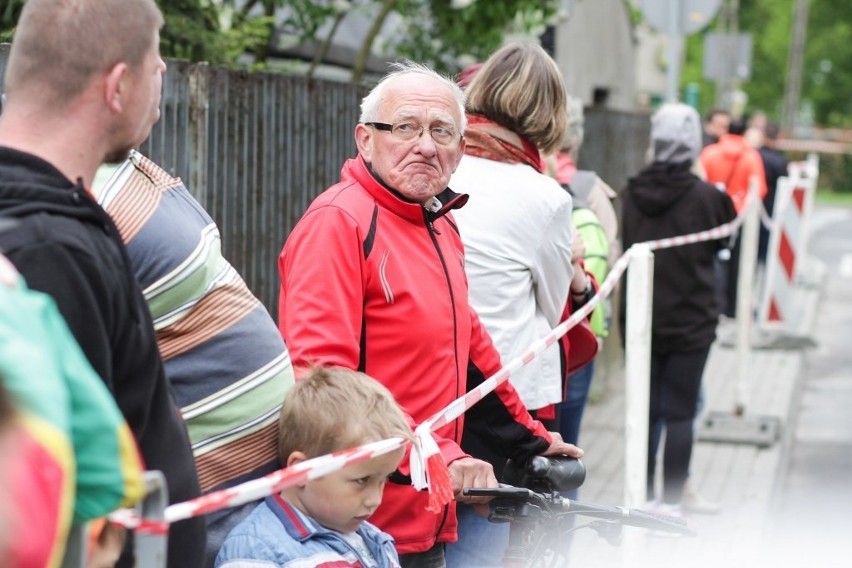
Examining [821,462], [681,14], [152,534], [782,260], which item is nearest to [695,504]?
[821,462]

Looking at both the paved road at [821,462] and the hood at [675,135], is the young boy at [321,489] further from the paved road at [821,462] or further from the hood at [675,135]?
the hood at [675,135]

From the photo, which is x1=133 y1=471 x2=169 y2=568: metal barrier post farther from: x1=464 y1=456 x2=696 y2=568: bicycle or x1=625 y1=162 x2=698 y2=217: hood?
x1=625 y1=162 x2=698 y2=217: hood

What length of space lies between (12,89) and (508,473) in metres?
1.95

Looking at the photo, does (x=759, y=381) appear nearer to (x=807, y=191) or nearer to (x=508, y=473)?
(x=807, y=191)

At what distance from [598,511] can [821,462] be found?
6625 millimetres

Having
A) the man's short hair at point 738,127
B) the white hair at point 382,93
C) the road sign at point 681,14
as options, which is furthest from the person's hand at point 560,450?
the man's short hair at point 738,127

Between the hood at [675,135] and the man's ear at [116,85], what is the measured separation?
5.28 metres

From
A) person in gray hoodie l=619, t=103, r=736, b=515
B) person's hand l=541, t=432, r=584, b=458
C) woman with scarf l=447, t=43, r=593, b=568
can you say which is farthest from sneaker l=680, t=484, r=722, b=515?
person's hand l=541, t=432, r=584, b=458

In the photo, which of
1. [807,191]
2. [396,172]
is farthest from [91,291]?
[807,191]

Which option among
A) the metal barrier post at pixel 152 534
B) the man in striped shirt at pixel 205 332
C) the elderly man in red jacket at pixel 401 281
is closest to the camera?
the metal barrier post at pixel 152 534

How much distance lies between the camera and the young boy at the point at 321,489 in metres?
2.61

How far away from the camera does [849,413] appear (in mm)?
10750

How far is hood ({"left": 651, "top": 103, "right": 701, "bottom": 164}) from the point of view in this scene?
273 inches

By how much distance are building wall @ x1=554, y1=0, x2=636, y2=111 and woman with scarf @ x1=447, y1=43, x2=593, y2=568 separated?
25.7ft
